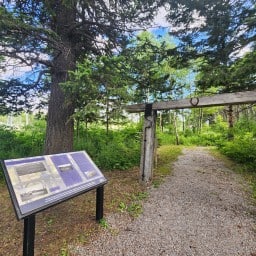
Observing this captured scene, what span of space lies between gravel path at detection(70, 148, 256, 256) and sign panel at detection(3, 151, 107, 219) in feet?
2.75

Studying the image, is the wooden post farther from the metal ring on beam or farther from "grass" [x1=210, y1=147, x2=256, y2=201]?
"grass" [x1=210, y1=147, x2=256, y2=201]

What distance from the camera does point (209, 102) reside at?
13.8ft

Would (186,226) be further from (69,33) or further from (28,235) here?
(69,33)

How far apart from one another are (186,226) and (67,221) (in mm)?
1979

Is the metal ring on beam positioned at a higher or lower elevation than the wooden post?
higher

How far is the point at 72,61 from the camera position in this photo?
4.84 meters

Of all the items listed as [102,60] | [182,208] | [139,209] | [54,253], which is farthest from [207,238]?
[102,60]

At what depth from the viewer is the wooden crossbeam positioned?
3.75 meters

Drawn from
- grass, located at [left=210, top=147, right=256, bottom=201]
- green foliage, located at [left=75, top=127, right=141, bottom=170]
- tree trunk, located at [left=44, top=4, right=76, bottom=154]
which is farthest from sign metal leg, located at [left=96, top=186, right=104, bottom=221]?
grass, located at [left=210, top=147, right=256, bottom=201]

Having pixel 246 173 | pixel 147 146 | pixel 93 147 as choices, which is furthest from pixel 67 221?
pixel 246 173

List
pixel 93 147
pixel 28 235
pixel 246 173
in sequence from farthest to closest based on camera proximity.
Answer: pixel 93 147 → pixel 246 173 → pixel 28 235

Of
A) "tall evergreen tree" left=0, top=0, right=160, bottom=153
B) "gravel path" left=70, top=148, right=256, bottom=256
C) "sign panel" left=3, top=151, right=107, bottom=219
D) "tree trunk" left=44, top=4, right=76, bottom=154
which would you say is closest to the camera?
"sign panel" left=3, top=151, right=107, bottom=219

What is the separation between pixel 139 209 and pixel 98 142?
14.4 ft

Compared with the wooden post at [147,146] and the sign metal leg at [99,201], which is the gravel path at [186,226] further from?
the wooden post at [147,146]
